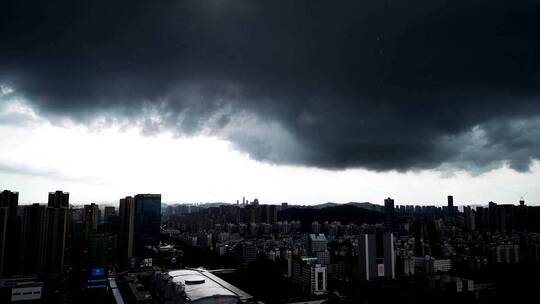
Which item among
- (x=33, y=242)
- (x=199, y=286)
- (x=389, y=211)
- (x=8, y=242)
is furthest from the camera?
(x=389, y=211)

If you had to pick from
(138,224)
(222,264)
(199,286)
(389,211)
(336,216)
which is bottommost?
(222,264)

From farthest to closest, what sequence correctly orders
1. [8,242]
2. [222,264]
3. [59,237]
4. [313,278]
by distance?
1. [222,264]
2. [59,237]
3. [8,242]
4. [313,278]

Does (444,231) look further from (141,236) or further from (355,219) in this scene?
(141,236)

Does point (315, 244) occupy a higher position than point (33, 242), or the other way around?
point (33, 242)

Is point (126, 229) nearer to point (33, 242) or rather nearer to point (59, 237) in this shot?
point (59, 237)

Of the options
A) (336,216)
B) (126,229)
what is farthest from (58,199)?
(336,216)

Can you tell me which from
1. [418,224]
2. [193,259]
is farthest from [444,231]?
[193,259]

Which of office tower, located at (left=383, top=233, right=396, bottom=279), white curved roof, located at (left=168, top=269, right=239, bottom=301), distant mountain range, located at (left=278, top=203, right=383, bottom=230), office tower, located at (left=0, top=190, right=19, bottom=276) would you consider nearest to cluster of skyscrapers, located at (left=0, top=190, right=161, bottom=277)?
office tower, located at (left=0, top=190, right=19, bottom=276)
